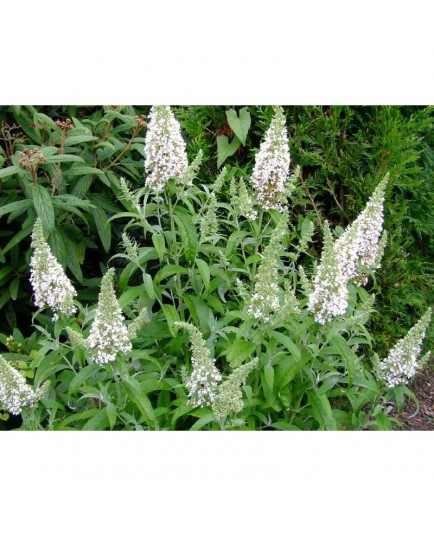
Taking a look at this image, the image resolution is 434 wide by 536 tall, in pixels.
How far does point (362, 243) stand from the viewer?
109 inches

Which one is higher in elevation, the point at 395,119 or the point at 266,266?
the point at 395,119

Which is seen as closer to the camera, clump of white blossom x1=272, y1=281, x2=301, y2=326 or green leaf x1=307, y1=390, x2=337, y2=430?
clump of white blossom x1=272, y1=281, x2=301, y2=326

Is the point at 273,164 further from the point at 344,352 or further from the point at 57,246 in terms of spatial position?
the point at 57,246

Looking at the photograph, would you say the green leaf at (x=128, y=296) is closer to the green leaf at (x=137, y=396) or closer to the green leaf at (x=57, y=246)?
the green leaf at (x=137, y=396)

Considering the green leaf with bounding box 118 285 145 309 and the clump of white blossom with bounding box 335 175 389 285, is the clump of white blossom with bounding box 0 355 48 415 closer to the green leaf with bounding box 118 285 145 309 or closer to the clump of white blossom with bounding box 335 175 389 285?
the green leaf with bounding box 118 285 145 309

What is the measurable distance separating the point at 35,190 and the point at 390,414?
7.49 feet

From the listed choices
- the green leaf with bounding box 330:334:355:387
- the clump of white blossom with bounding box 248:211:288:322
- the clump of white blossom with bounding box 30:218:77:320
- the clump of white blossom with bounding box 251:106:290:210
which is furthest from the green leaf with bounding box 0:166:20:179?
the green leaf with bounding box 330:334:355:387

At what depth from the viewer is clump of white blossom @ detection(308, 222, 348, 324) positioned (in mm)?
2352

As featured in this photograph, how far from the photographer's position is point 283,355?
279cm

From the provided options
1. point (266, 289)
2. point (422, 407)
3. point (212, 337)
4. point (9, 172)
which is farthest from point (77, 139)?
point (422, 407)

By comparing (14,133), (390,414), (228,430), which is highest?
(14,133)

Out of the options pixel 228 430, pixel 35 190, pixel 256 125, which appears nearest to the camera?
pixel 228 430

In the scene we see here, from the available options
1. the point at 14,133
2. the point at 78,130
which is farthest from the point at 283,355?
the point at 14,133

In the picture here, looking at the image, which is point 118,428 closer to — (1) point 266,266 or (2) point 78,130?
(1) point 266,266
